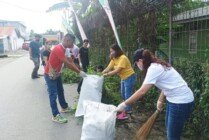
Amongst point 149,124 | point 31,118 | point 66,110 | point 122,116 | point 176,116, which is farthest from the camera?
point 66,110

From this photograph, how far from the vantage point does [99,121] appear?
4.88m

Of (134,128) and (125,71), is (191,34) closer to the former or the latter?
(125,71)

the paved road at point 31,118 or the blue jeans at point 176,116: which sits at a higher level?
the blue jeans at point 176,116

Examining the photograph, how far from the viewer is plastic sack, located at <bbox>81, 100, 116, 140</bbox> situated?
15.9ft

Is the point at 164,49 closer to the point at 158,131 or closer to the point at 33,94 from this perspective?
the point at 158,131

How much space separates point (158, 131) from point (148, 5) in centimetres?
288

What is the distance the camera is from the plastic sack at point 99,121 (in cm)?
485

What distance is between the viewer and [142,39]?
8.22m

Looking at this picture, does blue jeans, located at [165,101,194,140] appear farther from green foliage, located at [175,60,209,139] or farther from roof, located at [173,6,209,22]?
roof, located at [173,6,209,22]

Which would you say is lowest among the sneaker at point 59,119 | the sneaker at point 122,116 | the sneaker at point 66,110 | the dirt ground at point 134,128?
the sneaker at point 66,110

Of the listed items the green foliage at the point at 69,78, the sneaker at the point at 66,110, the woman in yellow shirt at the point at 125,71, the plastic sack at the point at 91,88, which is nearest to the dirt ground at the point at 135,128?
the woman in yellow shirt at the point at 125,71

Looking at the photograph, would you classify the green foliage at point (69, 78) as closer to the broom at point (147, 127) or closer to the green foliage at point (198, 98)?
the green foliage at point (198, 98)

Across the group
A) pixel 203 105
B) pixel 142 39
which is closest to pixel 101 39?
pixel 142 39

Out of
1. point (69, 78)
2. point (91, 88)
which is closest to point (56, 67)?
point (91, 88)
